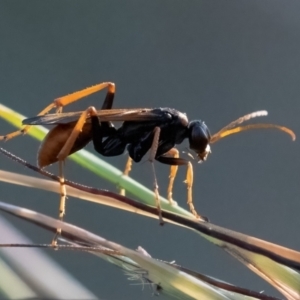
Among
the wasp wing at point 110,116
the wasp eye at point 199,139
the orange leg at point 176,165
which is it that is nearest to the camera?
the wasp wing at point 110,116

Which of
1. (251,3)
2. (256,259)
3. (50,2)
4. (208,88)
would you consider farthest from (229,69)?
(256,259)

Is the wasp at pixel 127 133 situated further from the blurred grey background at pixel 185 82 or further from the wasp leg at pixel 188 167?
the blurred grey background at pixel 185 82

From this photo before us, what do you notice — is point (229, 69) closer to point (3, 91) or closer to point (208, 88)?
point (208, 88)

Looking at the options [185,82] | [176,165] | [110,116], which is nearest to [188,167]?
[176,165]

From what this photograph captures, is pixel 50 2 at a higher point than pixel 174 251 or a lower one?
higher

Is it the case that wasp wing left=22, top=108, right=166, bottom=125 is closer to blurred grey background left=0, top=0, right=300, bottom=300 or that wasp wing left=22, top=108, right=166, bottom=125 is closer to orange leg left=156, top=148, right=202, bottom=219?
orange leg left=156, top=148, right=202, bottom=219

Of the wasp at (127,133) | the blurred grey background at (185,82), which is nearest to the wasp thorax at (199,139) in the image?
the wasp at (127,133)

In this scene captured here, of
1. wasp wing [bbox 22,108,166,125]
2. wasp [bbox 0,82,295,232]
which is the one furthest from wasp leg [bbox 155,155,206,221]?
wasp wing [bbox 22,108,166,125]
